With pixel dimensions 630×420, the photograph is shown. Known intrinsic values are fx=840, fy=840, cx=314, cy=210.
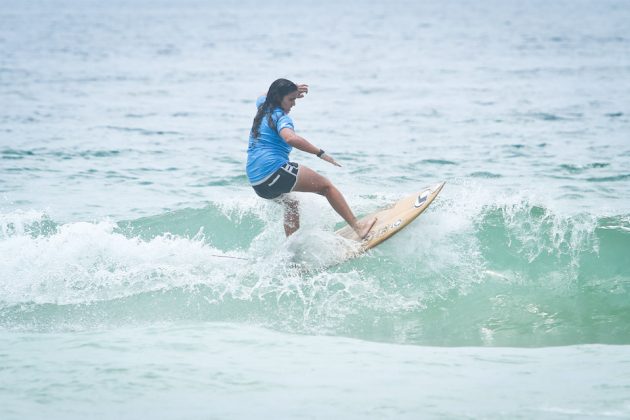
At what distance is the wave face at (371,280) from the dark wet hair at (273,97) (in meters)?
1.34

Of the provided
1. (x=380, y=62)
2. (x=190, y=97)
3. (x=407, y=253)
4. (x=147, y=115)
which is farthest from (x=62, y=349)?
(x=380, y=62)

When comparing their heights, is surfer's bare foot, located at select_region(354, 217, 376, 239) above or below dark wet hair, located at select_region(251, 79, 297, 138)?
below

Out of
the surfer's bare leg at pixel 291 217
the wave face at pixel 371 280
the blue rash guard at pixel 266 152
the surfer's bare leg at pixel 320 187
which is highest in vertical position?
the blue rash guard at pixel 266 152

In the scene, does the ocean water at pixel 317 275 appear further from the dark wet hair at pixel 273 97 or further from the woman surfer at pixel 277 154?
the dark wet hair at pixel 273 97

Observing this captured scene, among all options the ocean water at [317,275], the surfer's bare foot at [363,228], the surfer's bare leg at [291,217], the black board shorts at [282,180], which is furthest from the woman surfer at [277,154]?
the ocean water at [317,275]

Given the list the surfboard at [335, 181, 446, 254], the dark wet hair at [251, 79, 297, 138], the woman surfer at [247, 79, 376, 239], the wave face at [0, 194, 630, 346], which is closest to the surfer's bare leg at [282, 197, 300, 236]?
the wave face at [0, 194, 630, 346]

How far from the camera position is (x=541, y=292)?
880 centimetres

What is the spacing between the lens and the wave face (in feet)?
25.9

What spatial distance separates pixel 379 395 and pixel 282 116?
3230mm

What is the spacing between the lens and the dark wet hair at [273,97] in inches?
319

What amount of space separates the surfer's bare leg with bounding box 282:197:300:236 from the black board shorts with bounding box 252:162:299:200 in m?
0.45

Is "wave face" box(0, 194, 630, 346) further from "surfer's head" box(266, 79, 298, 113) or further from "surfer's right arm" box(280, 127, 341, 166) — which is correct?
"surfer's head" box(266, 79, 298, 113)

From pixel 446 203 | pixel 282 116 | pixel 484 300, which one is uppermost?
pixel 282 116

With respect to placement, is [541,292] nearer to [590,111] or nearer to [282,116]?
[282,116]
